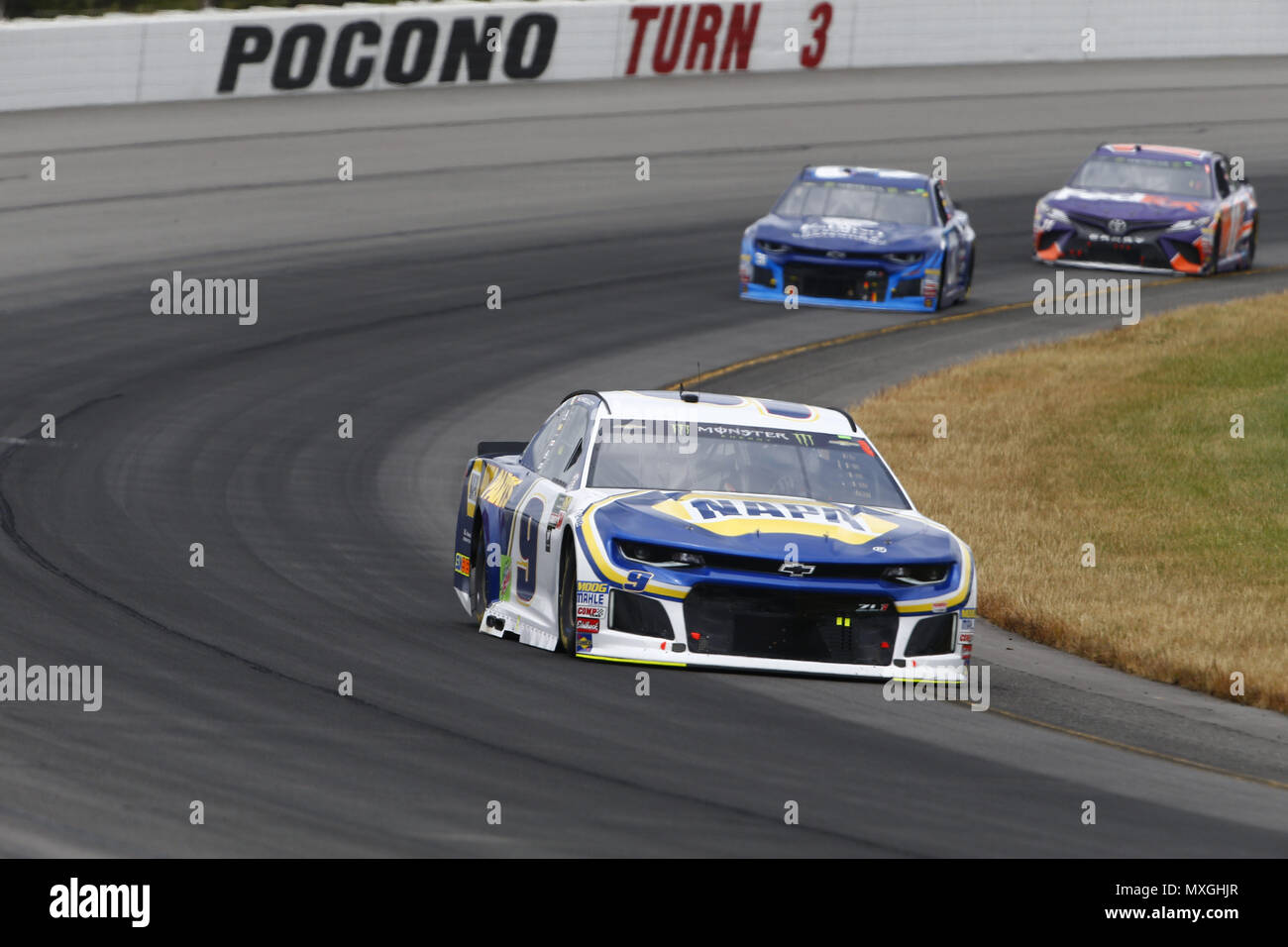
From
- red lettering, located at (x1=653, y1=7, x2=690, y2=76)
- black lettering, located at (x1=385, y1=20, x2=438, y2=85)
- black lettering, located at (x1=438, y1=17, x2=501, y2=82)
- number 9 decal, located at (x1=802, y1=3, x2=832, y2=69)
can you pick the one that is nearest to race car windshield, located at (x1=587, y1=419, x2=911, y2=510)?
black lettering, located at (x1=385, y1=20, x2=438, y2=85)

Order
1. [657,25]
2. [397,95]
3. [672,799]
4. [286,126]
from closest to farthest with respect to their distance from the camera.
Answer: [672,799]
[286,126]
[397,95]
[657,25]

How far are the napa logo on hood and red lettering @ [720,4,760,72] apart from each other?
1162 inches

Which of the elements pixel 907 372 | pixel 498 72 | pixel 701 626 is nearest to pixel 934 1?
pixel 498 72

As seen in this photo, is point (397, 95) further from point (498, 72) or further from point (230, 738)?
point (230, 738)

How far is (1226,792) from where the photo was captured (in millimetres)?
9555

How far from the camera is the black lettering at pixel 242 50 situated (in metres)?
34.1

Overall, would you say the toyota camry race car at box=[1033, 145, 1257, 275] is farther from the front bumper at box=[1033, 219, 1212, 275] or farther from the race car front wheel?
the race car front wheel

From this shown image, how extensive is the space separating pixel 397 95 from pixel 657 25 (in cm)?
502

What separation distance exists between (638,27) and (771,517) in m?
28.8

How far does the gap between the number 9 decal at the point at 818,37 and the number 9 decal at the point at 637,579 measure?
31206 mm

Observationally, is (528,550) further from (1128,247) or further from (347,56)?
(347,56)

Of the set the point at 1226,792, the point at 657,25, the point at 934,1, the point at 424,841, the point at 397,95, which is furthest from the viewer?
the point at 934,1

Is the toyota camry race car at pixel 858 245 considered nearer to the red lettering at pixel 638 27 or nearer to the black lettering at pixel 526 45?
the black lettering at pixel 526 45

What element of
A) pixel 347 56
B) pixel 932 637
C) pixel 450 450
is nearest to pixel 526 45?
pixel 347 56
